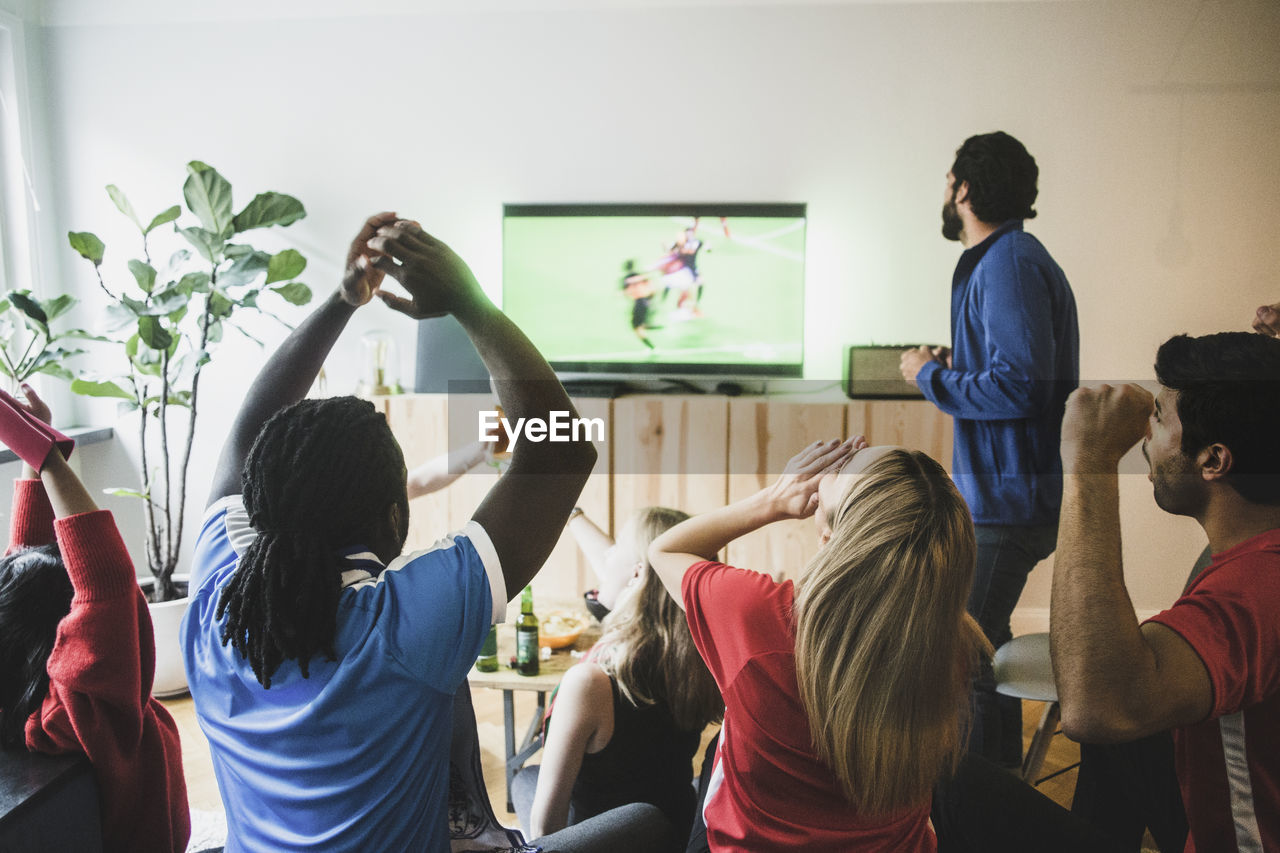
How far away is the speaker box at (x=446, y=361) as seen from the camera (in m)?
3.17

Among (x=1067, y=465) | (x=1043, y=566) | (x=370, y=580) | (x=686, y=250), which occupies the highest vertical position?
(x=686, y=250)

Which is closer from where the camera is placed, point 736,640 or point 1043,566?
point 736,640

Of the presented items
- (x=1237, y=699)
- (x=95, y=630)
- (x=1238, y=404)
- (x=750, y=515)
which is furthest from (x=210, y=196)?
(x=1237, y=699)

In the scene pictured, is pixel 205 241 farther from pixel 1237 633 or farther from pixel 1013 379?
pixel 1237 633

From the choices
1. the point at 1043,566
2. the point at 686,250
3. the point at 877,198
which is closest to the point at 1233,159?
the point at 877,198

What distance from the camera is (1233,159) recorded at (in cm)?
306

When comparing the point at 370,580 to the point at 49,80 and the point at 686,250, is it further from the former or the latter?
the point at 49,80

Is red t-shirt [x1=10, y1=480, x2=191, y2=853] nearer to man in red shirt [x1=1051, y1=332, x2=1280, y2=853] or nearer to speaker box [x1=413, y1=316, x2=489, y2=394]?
man in red shirt [x1=1051, y1=332, x2=1280, y2=853]

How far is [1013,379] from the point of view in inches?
68.6

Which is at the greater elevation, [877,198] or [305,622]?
[877,198]

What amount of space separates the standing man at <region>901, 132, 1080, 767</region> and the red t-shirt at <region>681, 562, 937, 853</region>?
3.00ft

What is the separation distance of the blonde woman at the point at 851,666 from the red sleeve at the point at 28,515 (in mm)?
1022

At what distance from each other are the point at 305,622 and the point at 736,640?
0.51m

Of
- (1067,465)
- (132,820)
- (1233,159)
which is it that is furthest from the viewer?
(1233,159)
